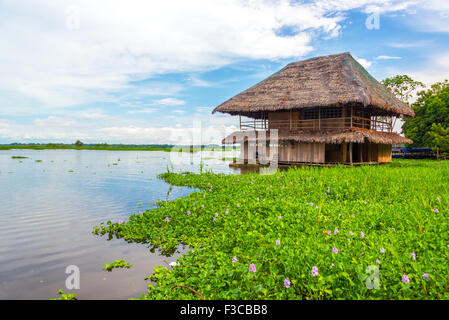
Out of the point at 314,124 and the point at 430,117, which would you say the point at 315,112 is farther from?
the point at 430,117

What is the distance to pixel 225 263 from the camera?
3.69m

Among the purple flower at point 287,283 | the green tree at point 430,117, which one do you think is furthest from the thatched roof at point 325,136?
the purple flower at point 287,283

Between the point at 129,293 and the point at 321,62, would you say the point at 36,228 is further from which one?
the point at 321,62

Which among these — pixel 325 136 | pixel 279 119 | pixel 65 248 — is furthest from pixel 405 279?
pixel 279 119

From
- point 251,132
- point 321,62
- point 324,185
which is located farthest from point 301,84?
point 324,185

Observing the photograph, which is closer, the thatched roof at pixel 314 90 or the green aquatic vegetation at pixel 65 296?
the green aquatic vegetation at pixel 65 296

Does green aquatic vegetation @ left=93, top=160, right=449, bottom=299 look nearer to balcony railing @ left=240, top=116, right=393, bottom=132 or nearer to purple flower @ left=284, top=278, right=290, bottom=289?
purple flower @ left=284, top=278, right=290, bottom=289

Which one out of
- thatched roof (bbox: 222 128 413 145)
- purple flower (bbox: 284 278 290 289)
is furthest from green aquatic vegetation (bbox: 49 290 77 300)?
thatched roof (bbox: 222 128 413 145)

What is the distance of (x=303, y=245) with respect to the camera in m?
3.79

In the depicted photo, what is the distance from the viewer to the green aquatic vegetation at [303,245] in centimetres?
289

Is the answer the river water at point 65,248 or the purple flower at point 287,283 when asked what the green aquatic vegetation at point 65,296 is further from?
the purple flower at point 287,283

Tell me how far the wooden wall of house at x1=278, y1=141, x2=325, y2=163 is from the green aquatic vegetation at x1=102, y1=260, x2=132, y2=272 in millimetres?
14980

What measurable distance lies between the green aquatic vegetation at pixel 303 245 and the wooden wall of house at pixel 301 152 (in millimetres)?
9830

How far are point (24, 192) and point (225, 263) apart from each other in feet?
36.3
